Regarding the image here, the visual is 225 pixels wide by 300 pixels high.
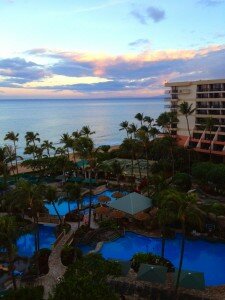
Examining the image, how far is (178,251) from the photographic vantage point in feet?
124

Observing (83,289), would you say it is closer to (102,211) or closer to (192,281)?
(192,281)

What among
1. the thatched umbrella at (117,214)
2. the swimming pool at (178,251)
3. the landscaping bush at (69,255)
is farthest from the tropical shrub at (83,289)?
the thatched umbrella at (117,214)

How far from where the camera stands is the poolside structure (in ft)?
138

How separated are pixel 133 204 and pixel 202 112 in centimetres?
4562

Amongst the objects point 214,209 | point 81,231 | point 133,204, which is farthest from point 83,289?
point 214,209

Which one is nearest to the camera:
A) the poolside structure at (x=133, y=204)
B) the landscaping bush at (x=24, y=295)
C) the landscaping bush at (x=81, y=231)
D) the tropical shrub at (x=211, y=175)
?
the landscaping bush at (x=24, y=295)

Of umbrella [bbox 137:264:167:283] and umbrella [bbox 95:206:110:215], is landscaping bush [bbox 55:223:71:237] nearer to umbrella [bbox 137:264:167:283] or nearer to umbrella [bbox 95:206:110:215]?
umbrella [bbox 95:206:110:215]

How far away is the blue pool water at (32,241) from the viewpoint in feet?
126

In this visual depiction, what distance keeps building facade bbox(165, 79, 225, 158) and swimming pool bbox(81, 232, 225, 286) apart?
3639 centimetres

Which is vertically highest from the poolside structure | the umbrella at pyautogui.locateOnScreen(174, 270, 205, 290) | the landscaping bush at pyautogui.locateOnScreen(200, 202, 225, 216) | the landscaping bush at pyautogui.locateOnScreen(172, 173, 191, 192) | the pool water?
the landscaping bush at pyautogui.locateOnScreen(172, 173, 191, 192)

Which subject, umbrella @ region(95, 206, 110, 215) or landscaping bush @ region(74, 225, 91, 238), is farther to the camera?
umbrella @ region(95, 206, 110, 215)

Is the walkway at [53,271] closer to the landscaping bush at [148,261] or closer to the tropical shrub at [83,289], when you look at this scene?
the landscaping bush at [148,261]

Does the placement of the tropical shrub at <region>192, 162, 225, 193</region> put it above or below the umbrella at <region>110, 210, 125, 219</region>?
above

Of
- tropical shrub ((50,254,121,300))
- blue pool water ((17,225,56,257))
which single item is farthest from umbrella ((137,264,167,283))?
blue pool water ((17,225,56,257))
